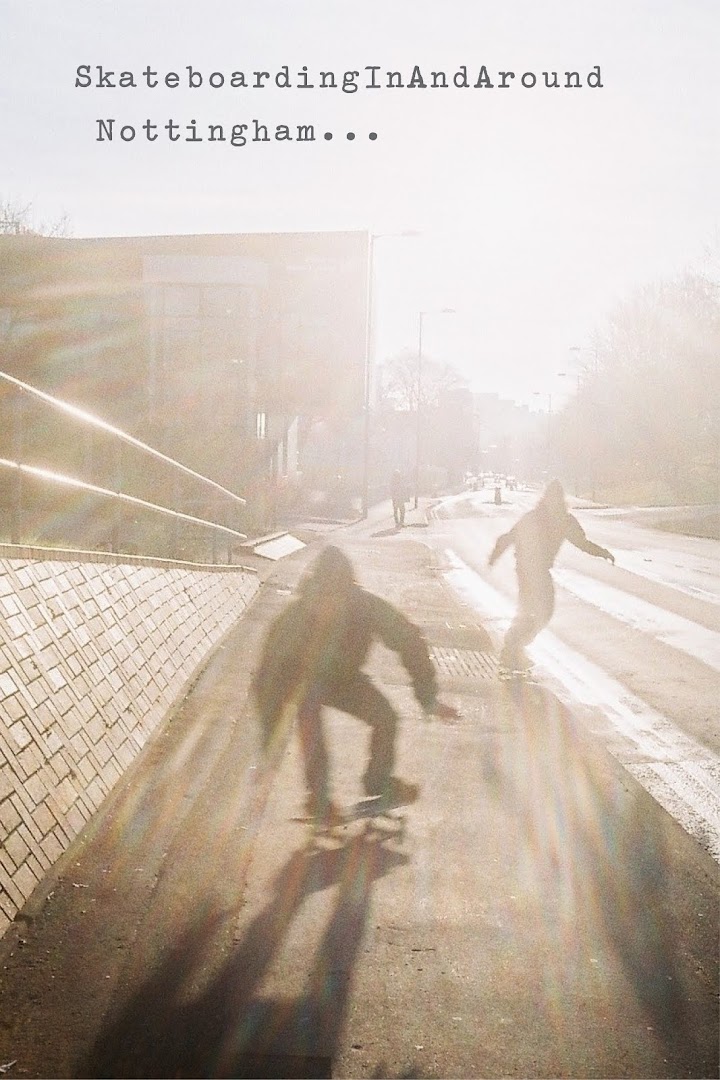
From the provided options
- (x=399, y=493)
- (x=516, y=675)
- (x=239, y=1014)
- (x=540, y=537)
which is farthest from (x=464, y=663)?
(x=399, y=493)

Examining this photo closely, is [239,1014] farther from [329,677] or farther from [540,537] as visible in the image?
[540,537]

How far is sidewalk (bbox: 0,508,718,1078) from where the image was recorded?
3512 mm

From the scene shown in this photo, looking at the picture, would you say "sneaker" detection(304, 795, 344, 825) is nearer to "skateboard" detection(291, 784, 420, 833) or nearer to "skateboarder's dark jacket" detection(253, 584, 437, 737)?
"skateboard" detection(291, 784, 420, 833)

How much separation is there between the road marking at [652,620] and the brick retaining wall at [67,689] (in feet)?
18.9

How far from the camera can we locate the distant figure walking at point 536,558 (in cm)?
1076

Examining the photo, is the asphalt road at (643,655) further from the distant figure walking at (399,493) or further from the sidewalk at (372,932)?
the distant figure walking at (399,493)

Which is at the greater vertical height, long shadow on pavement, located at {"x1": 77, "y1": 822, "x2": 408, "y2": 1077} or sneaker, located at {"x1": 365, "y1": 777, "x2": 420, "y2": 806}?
long shadow on pavement, located at {"x1": 77, "y1": 822, "x2": 408, "y2": 1077}

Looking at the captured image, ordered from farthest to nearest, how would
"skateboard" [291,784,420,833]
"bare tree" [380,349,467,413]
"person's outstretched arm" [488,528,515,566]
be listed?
"bare tree" [380,349,467,413], "person's outstretched arm" [488,528,515,566], "skateboard" [291,784,420,833]

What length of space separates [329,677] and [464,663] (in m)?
2.07

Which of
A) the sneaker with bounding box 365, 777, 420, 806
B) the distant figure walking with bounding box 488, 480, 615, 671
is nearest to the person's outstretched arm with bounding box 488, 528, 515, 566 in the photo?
the distant figure walking with bounding box 488, 480, 615, 671

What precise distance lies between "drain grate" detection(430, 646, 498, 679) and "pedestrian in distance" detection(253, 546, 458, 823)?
0.55 feet

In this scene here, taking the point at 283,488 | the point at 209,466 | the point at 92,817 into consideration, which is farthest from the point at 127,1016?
the point at 283,488

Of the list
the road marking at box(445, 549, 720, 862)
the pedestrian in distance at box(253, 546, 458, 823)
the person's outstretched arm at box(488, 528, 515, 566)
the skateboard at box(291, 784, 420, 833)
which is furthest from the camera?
the person's outstretched arm at box(488, 528, 515, 566)

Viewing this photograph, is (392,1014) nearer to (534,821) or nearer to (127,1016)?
(127,1016)
